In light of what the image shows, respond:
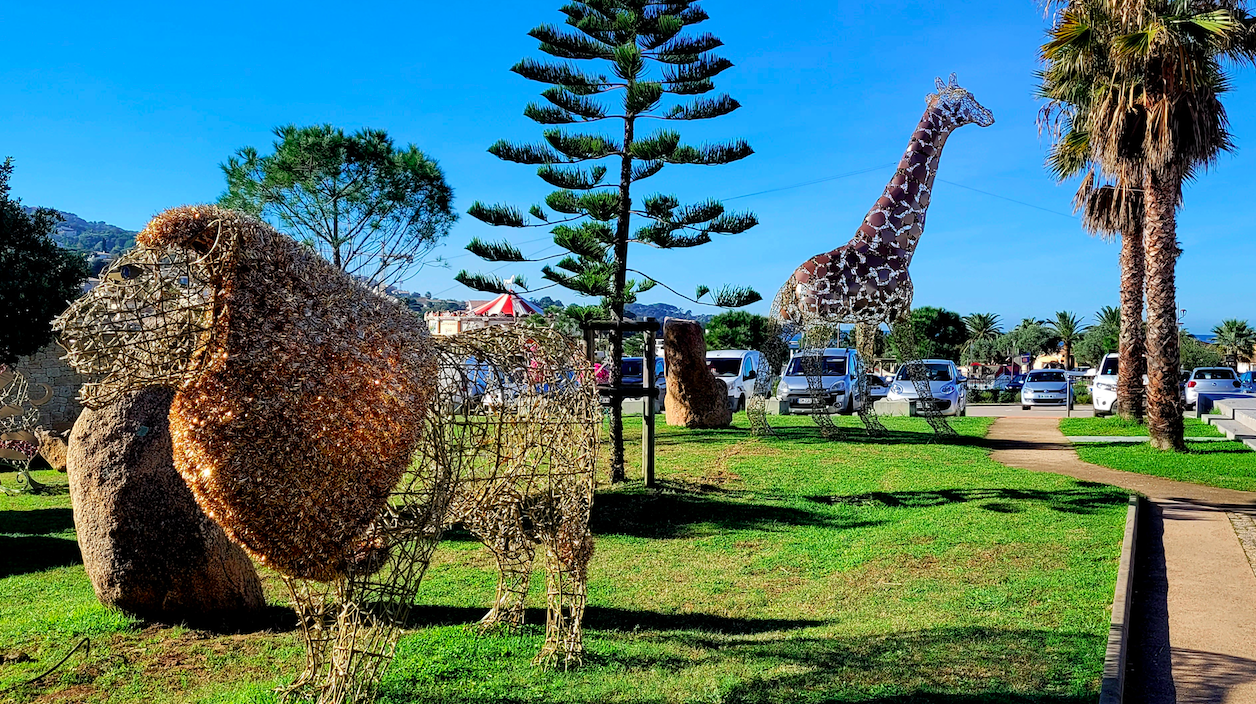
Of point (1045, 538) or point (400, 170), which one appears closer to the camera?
point (1045, 538)

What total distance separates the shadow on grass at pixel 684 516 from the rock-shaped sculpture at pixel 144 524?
3546 mm

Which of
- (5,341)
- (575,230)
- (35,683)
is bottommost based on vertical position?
(35,683)

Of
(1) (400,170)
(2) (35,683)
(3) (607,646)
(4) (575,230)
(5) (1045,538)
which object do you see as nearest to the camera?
(2) (35,683)

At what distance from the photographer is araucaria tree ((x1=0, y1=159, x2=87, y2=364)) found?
10.6m

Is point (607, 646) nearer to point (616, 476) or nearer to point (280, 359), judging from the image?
point (280, 359)

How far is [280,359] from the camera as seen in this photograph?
2.83 meters

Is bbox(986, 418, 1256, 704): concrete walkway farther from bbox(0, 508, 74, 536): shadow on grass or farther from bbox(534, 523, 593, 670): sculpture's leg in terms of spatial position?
bbox(0, 508, 74, 536): shadow on grass

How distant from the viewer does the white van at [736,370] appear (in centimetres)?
2027

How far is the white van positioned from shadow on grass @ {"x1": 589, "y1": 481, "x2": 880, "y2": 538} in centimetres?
1104

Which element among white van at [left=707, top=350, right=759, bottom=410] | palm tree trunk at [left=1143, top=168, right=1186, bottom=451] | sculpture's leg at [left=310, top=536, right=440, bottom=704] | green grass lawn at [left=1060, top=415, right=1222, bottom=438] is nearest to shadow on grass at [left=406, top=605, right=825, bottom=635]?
sculpture's leg at [left=310, top=536, right=440, bottom=704]

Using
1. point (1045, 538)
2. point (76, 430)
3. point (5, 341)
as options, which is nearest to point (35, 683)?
point (76, 430)

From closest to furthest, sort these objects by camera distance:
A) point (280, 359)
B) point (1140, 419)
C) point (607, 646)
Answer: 1. point (280, 359)
2. point (607, 646)
3. point (1140, 419)

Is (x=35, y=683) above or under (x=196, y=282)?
under

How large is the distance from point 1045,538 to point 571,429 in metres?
5.11
